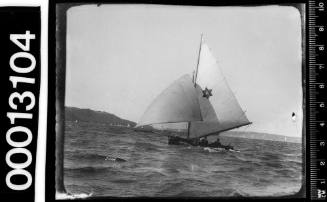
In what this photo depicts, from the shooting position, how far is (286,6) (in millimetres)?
2828

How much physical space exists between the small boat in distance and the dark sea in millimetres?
89

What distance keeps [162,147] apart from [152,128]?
0.13 meters

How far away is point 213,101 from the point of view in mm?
2873

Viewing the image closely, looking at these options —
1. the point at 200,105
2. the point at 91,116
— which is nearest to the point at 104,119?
the point at 91,116

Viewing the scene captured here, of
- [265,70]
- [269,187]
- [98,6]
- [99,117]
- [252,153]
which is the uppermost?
[98,6]

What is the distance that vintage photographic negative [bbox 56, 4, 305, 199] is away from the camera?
2750 millimetres

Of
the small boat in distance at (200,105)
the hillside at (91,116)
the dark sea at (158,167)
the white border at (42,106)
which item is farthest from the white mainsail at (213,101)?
the white border at (42,106)

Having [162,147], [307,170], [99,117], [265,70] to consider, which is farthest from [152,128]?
[307,170]

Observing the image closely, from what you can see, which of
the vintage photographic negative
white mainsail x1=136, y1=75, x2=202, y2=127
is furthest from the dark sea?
white mainsail x1=136, y1=75, x2=202, y2=127

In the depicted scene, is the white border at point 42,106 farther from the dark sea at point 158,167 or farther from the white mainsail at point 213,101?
the white mainsail at point 213,101

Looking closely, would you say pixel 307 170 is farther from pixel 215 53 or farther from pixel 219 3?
pixel 219 3

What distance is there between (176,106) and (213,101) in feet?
0.74

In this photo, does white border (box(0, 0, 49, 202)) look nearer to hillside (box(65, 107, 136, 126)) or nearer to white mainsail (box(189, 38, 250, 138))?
hillside (box(65, 107, 136, 126))

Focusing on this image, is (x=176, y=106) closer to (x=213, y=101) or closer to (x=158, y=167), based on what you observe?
(x=213, y=101)
